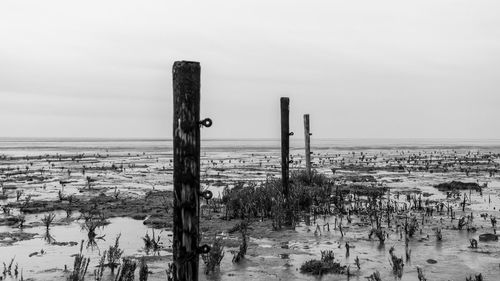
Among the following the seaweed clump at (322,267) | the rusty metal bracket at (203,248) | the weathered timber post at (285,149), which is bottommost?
the seaweed clump at (322,267)

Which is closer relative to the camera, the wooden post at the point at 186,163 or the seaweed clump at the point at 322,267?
the wooden post at the point at 186,163

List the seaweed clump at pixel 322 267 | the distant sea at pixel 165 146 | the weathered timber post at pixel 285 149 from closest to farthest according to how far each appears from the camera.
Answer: the seaweed clump at pixel 322 267, the weathered timber post at pixel 285 149, the distant sea at pixel 165 146

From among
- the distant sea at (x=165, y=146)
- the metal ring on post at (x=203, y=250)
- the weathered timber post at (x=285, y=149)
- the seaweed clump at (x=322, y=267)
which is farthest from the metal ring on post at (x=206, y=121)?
the distant sea at (x=165, y=146)

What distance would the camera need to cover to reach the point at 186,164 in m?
4.75

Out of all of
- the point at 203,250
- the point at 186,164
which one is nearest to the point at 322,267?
the point at 203,250

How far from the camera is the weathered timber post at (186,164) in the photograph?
4.73 m

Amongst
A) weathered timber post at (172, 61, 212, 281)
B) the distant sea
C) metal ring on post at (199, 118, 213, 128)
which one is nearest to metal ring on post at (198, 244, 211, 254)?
weathered timber post at (172, 61, 212, 281)

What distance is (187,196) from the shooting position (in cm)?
477

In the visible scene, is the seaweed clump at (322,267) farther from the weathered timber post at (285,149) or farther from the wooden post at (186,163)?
the weathered timber post at (285,149)

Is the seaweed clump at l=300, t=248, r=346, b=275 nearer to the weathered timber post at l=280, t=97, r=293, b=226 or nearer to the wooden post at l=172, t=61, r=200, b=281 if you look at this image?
the wooden post at l=172, t=61, r=200, b=281

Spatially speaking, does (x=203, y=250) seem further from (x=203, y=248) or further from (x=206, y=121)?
(x=206, y=121)

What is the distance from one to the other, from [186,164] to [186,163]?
0.04 ft

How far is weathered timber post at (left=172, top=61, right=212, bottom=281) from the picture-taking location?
4.73 meters

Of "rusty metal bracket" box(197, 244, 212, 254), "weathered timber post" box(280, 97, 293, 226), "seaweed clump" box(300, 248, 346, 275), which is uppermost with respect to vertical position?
"weathered timber post" box(280, 97, 293, 226)
